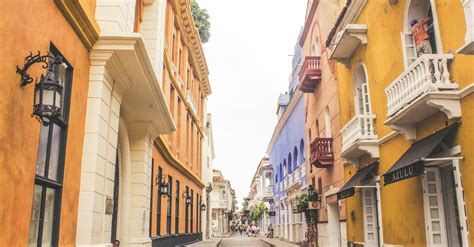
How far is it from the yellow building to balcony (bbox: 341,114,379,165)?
1.0 inches

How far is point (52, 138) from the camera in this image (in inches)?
242

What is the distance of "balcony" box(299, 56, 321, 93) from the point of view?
19.6m

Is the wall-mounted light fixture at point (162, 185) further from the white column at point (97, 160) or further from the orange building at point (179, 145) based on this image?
the white column at point (97, 160)

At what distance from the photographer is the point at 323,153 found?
1727cm

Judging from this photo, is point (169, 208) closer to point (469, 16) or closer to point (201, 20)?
point (469, 16)

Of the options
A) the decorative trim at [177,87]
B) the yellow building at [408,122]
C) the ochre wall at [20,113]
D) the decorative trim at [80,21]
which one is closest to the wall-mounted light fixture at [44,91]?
the ochre wall at [20,113]

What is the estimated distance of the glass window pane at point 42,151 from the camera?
5.75 meters

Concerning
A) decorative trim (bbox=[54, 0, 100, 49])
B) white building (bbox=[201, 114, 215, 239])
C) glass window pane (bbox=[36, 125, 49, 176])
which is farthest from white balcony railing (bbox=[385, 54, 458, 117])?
white building (bbox=[201, 114, 215, 239])

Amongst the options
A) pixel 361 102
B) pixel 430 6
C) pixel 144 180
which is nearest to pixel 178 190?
pixel 144 180

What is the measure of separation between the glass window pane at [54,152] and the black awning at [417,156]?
233 inches

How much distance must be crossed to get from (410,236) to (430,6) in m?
4.96

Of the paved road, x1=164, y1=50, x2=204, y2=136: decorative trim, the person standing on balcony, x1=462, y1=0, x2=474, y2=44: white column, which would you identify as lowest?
the paved road

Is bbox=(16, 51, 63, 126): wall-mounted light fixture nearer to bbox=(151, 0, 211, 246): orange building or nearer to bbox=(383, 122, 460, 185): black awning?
bbox=(383, 122, 460, 185): black awning

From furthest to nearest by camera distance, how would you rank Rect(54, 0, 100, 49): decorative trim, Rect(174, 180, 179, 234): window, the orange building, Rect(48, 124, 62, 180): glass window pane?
1. Rect(174, 180, 179, 234): window
2. the orange building
3. Rect(54, 0, 100, 49): decorative trim
4. Rect(48, 124, 62, 180): glass window pane
